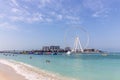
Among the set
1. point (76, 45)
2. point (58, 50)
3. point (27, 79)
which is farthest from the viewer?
point (58, 50)

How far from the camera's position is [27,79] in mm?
16703

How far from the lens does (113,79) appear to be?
782 inches

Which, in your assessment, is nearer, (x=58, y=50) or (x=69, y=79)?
(x=69, y=79)

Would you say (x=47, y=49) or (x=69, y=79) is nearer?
(x=69, y=79)

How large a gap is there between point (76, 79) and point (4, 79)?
20.9ft

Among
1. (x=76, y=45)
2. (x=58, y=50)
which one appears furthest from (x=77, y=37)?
(x=58, y=50)

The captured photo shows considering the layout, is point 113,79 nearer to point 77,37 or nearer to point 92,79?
point 92,79

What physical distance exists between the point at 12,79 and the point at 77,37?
8536 centimetres

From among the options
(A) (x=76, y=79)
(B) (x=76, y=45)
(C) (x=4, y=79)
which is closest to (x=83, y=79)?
(A) (x=76, y=79)

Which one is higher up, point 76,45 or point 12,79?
point 76,45

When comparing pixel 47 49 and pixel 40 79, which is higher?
pixel 47 49

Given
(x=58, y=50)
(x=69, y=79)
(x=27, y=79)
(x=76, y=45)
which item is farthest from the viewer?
(x=58, y=50)

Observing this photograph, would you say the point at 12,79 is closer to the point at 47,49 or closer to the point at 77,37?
the point at 77,37

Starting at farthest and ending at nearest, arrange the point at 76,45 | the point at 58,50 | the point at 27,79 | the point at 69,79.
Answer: the point at 58,50 < the point at 76,45 < the point at 69,79 < the point at 27,79
